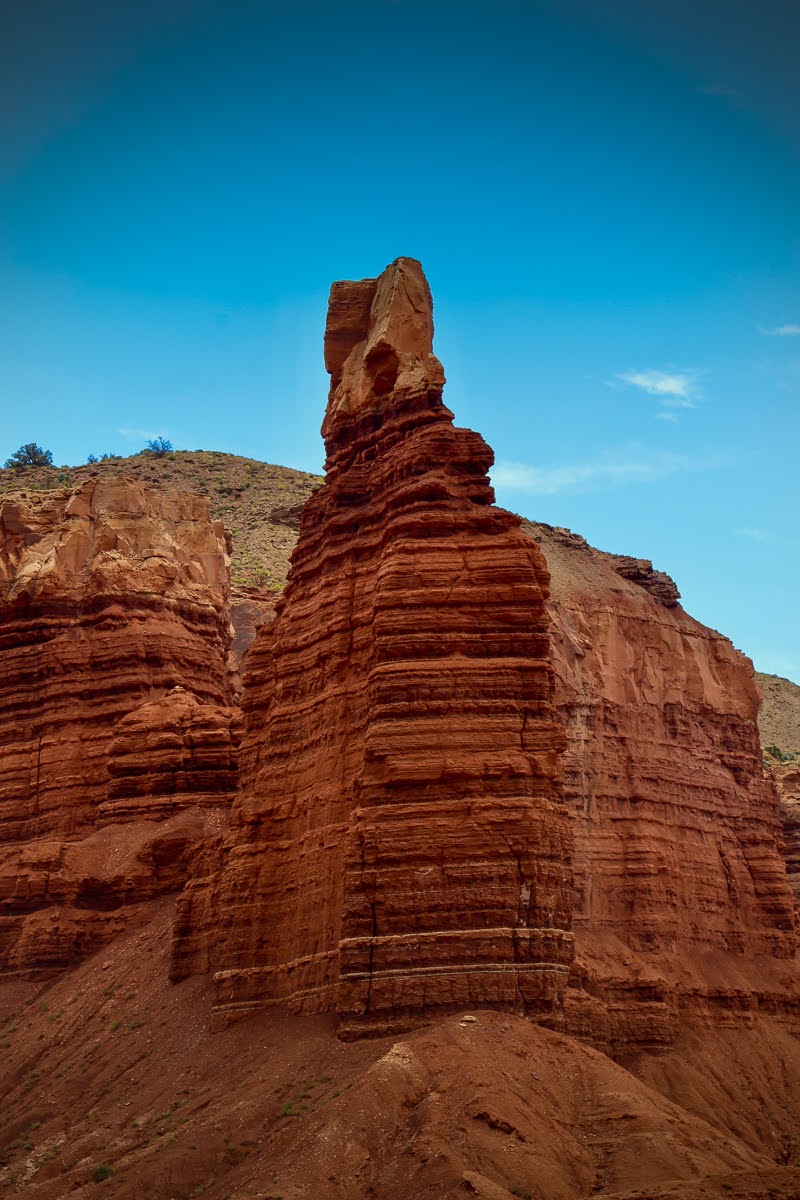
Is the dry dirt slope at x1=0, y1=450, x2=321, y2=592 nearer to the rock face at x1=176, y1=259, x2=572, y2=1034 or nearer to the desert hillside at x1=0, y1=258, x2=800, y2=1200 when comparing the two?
the desert hillside at x1=0, y1=258, x2=800, y2=1200

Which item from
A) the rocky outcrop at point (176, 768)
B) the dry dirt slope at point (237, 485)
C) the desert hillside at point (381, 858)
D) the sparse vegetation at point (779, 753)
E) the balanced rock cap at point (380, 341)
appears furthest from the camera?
the dry dirt slope at point (237, 485)

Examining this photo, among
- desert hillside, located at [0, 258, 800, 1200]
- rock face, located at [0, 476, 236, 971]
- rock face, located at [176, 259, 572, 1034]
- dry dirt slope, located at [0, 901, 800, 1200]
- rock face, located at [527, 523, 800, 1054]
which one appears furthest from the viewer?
rock face, located at [527, 523, 800, 1054]

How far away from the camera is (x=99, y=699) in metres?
69.3

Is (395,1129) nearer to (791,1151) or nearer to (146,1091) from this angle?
(146,1091)

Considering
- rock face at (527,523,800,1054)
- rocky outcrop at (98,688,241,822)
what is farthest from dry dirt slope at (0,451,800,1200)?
rock face at (527,523,800,1054)

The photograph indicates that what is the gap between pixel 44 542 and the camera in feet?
242

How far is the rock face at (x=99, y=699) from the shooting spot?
204ft

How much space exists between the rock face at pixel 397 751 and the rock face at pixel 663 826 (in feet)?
46.2

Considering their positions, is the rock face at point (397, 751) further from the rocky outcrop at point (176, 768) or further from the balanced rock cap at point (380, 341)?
the rocky outcrop at point (176, 768)

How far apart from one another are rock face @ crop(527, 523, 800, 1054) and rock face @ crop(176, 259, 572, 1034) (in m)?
14.1

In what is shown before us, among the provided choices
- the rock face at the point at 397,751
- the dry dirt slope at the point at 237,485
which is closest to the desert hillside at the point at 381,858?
the rock face at the point at 397,751

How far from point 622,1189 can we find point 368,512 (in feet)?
77.7

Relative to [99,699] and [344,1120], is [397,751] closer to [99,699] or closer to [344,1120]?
[344,1120]

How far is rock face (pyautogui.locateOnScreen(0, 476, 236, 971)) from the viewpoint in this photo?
6206 cm
